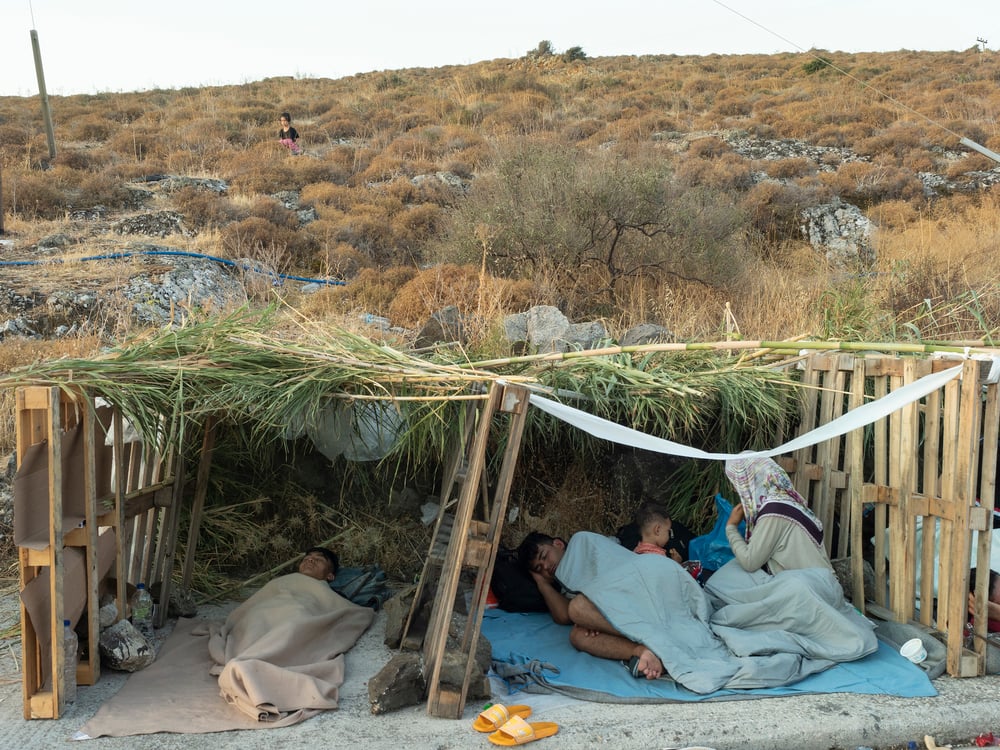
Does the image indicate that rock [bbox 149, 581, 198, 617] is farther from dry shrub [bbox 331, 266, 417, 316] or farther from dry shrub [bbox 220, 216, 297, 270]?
dry shrub [bbox 220, 216, 297, 270]

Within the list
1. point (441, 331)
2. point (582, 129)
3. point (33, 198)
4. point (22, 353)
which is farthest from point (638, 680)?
point (582, 129)

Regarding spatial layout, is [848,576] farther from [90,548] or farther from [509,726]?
A: [90,548]

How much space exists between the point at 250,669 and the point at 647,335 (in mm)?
4012

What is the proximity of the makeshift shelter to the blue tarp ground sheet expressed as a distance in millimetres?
319

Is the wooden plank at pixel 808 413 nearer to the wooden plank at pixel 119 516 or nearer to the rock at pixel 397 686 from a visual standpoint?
the rock at pixel 397 686

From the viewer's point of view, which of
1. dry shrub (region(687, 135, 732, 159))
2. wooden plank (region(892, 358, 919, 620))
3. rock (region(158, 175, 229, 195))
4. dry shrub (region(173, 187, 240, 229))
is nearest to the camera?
wooden plank (region(892, 358, 919, 620))

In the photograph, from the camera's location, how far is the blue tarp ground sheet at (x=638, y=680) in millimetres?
3984

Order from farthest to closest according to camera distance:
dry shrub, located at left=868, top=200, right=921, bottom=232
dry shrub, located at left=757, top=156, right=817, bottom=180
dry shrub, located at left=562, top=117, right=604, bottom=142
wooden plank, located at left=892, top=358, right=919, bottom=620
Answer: dry shrub, located at left=562, top=117, right=604, bottom=142, dry shrub, located at left=757, top=156, right=817, bottom=180, dry shrub, located at left=868, top=200, right=921, bottom=232, wooden plank, located at left=892, top=358, right=919, bottom=620

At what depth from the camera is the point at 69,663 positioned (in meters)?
3.82

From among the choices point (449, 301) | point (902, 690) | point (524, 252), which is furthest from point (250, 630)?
point (524, 252)

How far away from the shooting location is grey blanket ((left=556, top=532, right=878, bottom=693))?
4102 mm

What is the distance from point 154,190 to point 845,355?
14.3m

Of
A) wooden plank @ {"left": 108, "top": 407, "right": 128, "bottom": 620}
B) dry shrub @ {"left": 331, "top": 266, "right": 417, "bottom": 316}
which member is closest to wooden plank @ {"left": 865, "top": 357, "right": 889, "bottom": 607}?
wooden plank @ {"left": 108, "top": 407, "right": 128, "bottom": 620}

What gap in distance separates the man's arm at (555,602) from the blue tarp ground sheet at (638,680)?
11.0 inches
